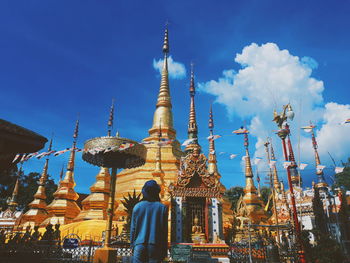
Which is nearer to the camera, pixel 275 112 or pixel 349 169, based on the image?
pixel 275 112

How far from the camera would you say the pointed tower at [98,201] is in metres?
21.4

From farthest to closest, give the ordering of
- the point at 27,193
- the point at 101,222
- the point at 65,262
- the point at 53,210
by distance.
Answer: the point at 27,193 < the point at 53,210 < the point at 101,222 < the point at 65,262

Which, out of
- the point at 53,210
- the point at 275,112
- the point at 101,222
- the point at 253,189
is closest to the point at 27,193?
the point at 53,210

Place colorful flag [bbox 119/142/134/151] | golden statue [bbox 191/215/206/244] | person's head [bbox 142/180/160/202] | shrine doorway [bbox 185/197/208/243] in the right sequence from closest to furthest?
person's head [bbox 142/180/160/202]
colorful flag [bbox 119/142/134/151]
golden statue [bbox 191/215/206/244]
shrine doorway [bbox 185/197/208/243]

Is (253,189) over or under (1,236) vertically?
over

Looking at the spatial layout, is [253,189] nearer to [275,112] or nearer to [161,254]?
[275,112]

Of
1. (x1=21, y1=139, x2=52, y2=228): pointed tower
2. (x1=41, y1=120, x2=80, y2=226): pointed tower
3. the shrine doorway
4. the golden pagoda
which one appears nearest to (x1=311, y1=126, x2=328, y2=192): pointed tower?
the golden pagoda

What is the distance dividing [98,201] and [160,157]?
6.30 meters

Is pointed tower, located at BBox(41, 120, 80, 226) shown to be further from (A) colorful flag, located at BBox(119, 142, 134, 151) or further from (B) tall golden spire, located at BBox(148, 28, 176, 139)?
(A) colorful flag, located at BBox(119, 142, 134, 151)

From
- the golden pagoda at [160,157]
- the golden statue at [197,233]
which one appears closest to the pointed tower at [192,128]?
the golden pagoda at [160,157]

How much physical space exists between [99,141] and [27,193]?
3566 cm

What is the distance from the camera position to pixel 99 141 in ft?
31.9

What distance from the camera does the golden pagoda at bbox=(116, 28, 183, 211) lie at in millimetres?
22070

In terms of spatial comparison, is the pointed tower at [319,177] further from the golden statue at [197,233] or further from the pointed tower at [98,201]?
the pointed tower at [98,201]
